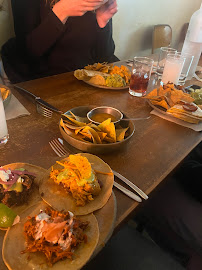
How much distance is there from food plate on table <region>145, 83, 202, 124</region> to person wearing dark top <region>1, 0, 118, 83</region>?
819mm

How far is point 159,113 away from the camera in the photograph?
1271mm

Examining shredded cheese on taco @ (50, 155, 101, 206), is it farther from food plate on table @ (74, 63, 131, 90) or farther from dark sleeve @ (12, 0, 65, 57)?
dark sleeve @ (12, 0, 65, 57)

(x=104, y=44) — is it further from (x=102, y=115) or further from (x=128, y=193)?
(x=128, y=193)

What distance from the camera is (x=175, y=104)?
1.27 metres

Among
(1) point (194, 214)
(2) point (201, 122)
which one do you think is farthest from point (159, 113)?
(1) point (194, 214)

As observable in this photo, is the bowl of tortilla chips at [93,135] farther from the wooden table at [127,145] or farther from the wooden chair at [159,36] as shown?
the wooden chair at [159,36]

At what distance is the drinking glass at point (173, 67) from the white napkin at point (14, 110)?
3.37 ft

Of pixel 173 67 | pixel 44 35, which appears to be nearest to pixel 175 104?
pixel 173 67

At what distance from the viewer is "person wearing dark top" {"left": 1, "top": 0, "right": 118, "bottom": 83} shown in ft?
5.79

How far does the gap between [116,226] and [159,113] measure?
2.63 ft

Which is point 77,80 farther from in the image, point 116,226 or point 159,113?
point 116,226

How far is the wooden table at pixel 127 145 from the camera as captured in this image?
81 centimetres

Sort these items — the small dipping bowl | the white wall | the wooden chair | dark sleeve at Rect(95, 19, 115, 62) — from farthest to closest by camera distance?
the wooden chair → the white wall → dark sleeve at Rect(95, 19, 115, 62) → the small dipping bowl

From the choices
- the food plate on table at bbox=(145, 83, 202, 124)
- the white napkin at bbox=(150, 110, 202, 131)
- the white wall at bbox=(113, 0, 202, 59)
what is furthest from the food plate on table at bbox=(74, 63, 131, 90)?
the white wall at bbox=(113, 0, 202, 59)
